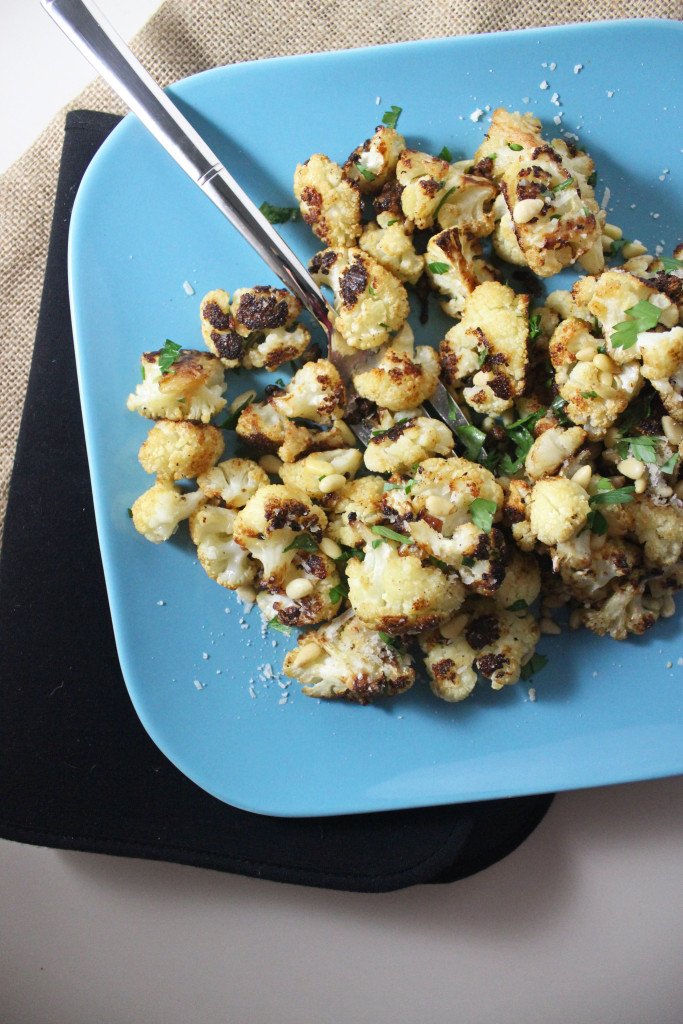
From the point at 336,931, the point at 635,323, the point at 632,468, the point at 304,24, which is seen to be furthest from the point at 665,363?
the point at 336,931

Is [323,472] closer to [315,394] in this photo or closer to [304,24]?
[315,394]

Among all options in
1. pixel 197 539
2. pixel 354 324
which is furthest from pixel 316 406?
pixel 197 539

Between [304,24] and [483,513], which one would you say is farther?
[304,24]

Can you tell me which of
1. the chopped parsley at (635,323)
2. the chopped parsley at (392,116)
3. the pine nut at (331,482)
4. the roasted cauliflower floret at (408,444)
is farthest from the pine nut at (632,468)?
the chopped parsley at (392,116)

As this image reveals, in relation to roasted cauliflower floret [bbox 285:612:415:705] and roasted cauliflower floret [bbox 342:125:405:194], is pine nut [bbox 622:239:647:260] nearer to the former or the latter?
roasted cauliflower floret [bbox 342:125:405:194]

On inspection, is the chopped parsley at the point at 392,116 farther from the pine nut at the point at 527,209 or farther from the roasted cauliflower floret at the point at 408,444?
the roasted cauliflower floret at the point at 408,444
